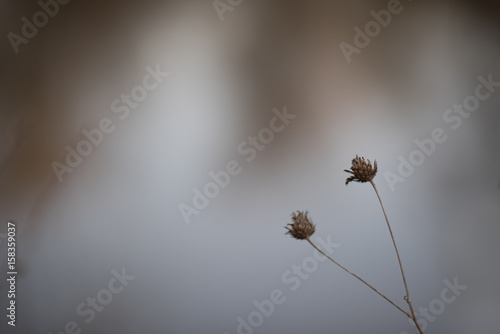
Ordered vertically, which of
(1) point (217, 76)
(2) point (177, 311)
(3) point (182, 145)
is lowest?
(2) point (177, 311)

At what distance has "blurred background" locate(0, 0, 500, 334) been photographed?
249 centimetres

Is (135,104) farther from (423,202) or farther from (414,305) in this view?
(414,305)

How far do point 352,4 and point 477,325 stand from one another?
2068 mm

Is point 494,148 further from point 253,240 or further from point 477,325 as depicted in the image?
point 253,240

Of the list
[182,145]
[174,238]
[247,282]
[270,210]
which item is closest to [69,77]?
[182,145]

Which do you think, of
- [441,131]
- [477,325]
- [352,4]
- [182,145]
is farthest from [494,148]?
[182,145]

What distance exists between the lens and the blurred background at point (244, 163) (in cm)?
249

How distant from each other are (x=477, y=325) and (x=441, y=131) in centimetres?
115

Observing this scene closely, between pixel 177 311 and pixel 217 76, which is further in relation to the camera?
pixel 217 76

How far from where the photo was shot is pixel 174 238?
2.53m

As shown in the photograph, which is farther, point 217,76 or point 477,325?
point 217,76

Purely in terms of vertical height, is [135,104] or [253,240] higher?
[135,104]

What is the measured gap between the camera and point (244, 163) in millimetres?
2600

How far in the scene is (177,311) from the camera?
2.49m
